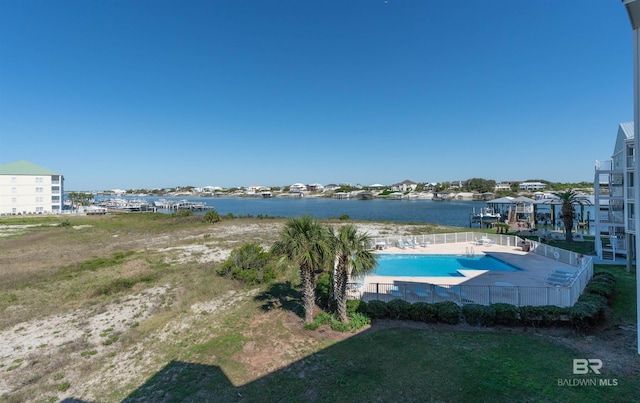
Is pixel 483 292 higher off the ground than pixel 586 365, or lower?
higher

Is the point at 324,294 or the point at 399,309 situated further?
the point at 324,294

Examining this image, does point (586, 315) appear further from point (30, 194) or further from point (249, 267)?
point (30, 194)

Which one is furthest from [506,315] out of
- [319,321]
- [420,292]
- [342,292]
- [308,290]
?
[308,290]

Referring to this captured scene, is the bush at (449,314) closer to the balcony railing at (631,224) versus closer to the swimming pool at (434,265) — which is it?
the swimming pool at (434,265)

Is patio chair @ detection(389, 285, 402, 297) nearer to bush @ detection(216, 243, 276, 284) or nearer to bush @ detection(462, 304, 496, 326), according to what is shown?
bush @ detection(462, 304, 496, 326)

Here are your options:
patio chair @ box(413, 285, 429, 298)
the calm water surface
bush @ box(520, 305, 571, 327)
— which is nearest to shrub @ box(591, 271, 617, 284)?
bush @ box(520, 305, 571, 327)

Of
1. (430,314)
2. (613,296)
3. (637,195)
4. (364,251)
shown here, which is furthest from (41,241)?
(613,296)

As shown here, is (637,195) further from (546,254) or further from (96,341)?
(546,254)
